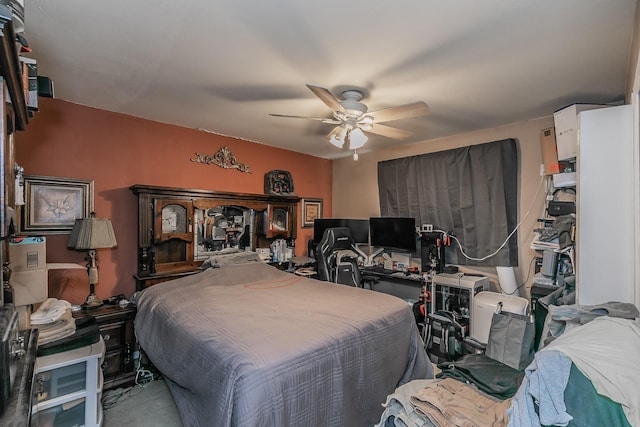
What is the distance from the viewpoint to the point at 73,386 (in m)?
2.02

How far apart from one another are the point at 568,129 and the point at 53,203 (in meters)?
4.21

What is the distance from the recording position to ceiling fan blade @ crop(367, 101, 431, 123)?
2082mm

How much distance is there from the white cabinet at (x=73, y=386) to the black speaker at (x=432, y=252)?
3253 mm

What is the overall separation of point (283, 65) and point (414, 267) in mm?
3002

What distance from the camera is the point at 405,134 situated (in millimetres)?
2693

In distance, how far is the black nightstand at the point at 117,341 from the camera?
2.58 metres

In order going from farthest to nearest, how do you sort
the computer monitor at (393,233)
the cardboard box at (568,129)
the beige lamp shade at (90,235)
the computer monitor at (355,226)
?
the computer monitor at (355,226) < the computer monitor at (393,233) < the beige lamp shade at (90,235) < the cardboard box at (568,129)

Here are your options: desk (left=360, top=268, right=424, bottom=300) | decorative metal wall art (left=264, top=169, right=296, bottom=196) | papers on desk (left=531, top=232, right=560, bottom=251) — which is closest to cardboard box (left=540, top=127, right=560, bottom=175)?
papers on desk (left=531, top=232, right=560, bottom=251)

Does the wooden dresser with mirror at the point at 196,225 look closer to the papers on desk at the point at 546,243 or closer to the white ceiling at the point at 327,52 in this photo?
the white ceiling at the point at 327,52

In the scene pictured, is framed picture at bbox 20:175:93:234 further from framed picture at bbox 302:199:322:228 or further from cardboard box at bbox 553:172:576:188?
cardboard box at bbox 553:172:576:188

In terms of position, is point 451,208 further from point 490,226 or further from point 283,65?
point 283,65

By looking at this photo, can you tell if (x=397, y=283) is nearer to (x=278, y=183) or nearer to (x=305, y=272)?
(x=305, y=272)

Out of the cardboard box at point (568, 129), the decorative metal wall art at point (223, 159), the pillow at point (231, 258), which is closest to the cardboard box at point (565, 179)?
→ the cardboard box at point (568, 129)

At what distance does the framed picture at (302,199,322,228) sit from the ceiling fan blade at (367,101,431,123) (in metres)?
2.62
